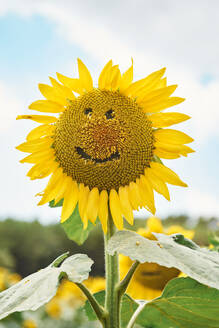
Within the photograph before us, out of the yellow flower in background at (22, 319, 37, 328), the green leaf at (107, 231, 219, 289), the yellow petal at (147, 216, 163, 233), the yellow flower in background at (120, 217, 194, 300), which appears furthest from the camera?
the yellow flower in background at (22, 319, 37, 328)

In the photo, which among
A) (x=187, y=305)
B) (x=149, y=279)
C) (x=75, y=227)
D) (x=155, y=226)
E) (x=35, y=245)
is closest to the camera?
(x=187, y=305)

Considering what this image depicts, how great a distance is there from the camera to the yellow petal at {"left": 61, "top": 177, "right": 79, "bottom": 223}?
1.36 meters

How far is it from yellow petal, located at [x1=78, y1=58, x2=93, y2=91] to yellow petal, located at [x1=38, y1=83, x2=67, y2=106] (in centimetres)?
8

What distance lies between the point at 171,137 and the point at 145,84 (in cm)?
18

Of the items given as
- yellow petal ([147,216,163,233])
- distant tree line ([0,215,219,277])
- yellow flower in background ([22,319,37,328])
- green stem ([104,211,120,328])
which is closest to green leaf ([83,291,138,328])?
green stem ([104,211,120,328])

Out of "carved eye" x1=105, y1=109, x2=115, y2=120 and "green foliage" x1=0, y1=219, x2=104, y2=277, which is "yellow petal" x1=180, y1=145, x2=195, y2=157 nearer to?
"carved eye" x1=105, y1=109, x2=115, y2=120

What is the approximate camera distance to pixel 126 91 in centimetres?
136

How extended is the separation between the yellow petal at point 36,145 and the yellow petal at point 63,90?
0.49 ft

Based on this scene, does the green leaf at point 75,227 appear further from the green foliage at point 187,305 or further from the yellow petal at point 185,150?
the yellow petal at point 185,150

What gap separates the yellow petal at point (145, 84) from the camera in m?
1.31

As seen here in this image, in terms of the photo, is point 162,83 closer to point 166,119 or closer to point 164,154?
point 166,119

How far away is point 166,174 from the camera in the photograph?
4.31 ft

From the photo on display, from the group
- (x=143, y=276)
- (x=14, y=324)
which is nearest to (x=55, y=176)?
(x=143, y=276)

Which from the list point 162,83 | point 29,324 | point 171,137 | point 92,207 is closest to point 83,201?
point 92,207
